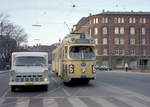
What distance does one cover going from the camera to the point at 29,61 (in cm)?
1574

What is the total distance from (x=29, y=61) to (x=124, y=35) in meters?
65.9

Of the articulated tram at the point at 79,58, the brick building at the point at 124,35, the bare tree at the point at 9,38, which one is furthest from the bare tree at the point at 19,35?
the articulated tram at the point at 79,58

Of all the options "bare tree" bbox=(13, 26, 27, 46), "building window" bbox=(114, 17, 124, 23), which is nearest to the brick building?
"building window" bbox=(114, 17, 124, 23)

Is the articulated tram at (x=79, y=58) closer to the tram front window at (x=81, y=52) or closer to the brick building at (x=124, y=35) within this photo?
the tram front window at (x=81, y=52)

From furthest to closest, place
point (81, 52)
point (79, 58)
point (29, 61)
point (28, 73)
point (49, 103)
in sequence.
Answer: point (81, 52)
point (79, 58)
point (29, 61)
point (28, 73)
point (49, 103)

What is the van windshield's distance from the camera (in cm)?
1557

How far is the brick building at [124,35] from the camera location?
7779cm

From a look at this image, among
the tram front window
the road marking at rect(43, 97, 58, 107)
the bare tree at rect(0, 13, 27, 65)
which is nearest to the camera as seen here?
the road marking at rect(43, 97, 58, 107)

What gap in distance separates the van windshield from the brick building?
62056 mm

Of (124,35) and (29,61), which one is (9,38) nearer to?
(124,35)

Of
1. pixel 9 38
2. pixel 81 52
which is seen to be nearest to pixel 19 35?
pixel 9 38

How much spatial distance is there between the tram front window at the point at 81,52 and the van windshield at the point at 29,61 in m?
2.63

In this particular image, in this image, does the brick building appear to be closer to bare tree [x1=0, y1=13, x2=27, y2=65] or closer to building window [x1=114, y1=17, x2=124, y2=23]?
building window [x1=114, y1=17, x2=124, y2=23]

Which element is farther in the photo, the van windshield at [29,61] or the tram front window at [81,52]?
the tram front window at [81,52]
